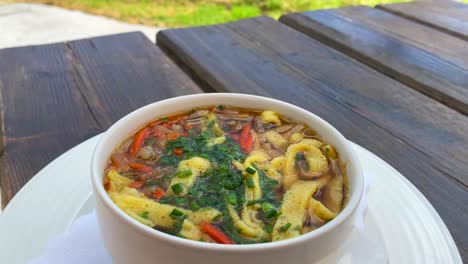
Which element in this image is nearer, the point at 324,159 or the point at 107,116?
the point at 324,159

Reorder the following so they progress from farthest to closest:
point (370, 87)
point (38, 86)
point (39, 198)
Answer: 1. point (370, 87)
2. point (38, 86)
3. point (39, 198)

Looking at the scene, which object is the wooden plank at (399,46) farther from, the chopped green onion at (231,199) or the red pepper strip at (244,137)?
the chopped green onion at (231,199)

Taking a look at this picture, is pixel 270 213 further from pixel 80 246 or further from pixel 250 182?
pixel 80 246

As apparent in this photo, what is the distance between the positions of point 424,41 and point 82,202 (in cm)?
159

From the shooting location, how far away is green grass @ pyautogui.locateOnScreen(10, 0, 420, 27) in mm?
4797

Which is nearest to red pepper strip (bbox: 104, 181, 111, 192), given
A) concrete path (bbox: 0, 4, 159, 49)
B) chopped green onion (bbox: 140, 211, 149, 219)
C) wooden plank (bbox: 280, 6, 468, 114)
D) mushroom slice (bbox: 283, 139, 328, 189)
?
chopped green onion (bbox: 140, 211, 149, 219)

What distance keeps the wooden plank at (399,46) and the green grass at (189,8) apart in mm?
2572

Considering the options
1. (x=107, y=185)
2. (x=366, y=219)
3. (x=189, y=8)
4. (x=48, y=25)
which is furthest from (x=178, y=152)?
(x=189, y=8)

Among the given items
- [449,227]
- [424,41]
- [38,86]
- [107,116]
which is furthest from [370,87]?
[38,86]

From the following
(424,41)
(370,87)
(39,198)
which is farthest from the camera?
(424,41)

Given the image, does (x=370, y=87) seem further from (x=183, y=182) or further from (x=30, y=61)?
(x=30, y=61)

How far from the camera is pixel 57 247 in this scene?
2.77ft

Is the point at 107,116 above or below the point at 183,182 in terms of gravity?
below

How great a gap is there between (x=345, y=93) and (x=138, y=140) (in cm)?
84
